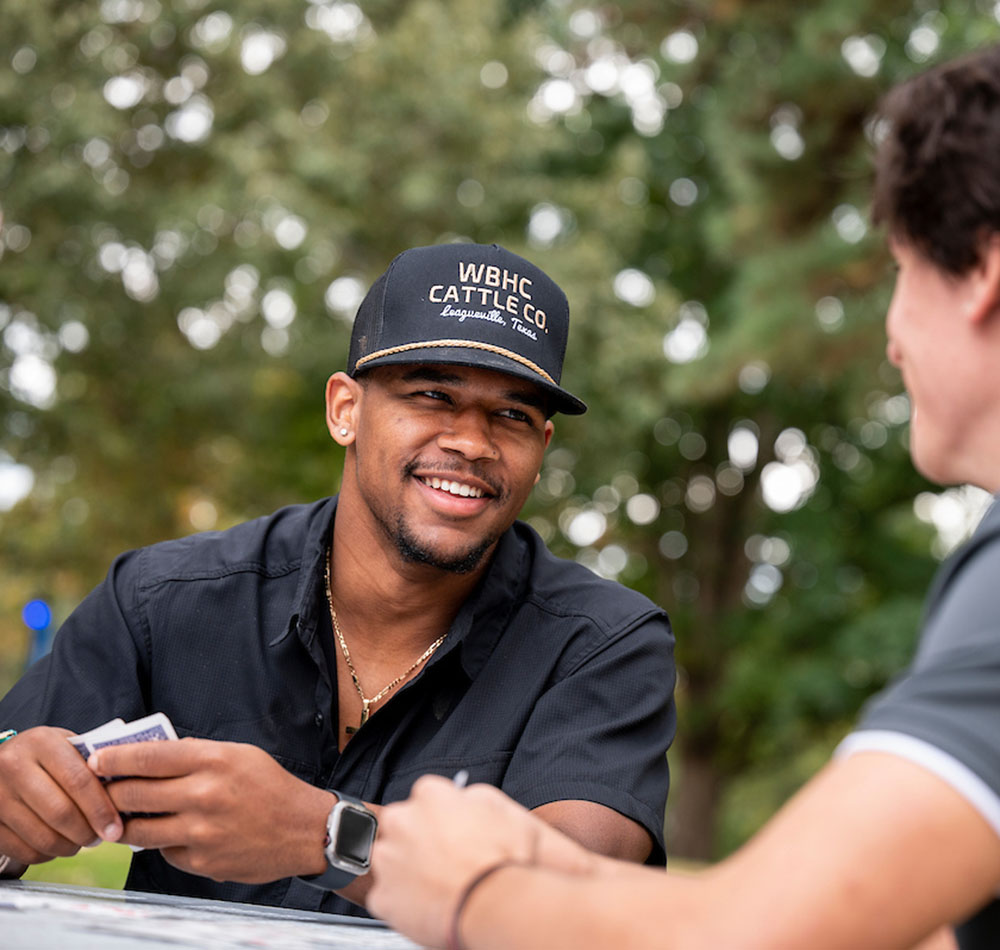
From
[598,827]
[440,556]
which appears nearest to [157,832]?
[598,827]

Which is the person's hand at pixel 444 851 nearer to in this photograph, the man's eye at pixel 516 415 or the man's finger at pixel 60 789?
the man's finger at pixel 60 789

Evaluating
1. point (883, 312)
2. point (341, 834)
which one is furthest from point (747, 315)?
point (341, 834)

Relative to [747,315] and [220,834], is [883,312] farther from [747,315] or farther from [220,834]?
[220,834]

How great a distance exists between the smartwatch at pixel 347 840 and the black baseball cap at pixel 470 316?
3.32ft

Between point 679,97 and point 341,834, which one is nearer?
point 341,834

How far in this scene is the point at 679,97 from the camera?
592 inches

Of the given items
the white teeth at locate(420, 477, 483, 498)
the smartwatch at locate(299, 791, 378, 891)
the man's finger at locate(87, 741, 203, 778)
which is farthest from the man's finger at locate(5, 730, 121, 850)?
the white teeth at locate(420, 477, 483, 498)

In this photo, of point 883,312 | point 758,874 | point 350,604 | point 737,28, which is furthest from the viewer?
point 737,28

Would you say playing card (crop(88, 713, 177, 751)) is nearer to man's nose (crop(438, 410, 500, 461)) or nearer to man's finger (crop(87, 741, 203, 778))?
man's finger (crop(87, 741, 203, 778))

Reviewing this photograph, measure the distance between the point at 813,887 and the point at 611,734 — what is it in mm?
1260

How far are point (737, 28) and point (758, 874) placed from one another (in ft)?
40.9

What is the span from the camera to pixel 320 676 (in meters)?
2.66

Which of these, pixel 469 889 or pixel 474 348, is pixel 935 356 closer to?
pixel 469 889

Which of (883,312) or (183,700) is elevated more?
(883,312)
